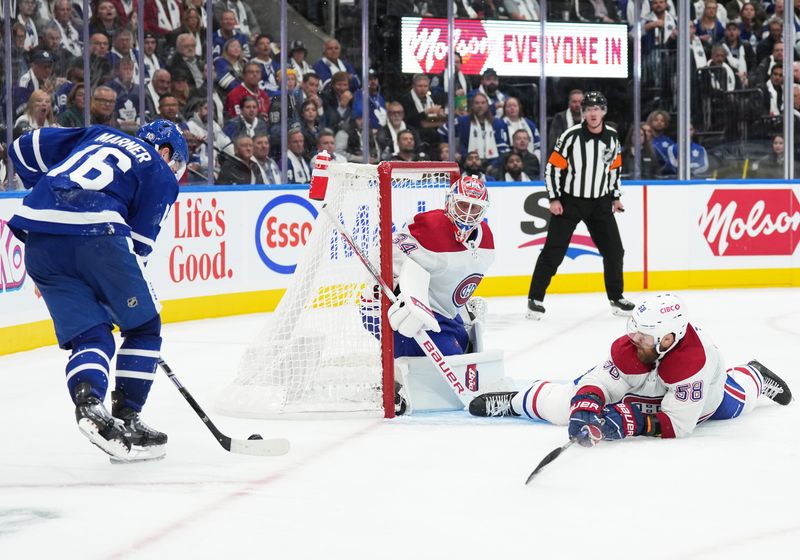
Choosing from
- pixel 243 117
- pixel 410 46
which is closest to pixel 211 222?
pixel 243 117

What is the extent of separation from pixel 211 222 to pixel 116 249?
3.58 m

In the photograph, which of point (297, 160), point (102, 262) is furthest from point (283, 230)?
point (102, 262)

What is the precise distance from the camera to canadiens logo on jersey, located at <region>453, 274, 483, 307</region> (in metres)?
4.11

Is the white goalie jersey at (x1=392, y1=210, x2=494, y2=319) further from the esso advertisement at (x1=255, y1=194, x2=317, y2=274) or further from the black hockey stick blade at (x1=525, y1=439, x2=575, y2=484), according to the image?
the esso advertisement at (x1=255, y1=194, x2=317, y2=274)

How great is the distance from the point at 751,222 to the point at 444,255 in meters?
4.88

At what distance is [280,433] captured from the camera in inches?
145

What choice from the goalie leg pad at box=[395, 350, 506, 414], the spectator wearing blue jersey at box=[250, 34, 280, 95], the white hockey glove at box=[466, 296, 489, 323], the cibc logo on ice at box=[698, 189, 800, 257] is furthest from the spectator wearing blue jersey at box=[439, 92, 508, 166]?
the goalie leg pad at box=[395, 350, 506, 414]

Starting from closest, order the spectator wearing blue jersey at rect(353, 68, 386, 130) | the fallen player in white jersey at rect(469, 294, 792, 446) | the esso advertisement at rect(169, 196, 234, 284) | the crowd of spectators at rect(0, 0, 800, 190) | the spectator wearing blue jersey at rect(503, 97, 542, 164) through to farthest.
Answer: the fallen player in white jersey at rect(469, 294, 792, 446) < the esso advertisement at rect(169, 196, 234, 284) < the crowd of spectators at rect(0, 0, 800, 190) < the spectator wearing blue jersey at rect(353, 68, 386, 130) < the spectator wearing blue jersey at rect(503, 97, 542, 164)

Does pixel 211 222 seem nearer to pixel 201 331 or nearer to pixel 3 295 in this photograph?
pixel 201 331

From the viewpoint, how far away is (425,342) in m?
3.83

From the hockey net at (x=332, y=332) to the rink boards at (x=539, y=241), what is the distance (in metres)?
2.58

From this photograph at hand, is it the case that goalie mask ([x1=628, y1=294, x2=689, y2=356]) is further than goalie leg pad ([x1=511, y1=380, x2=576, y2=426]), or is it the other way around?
goalie leg pad ([x1=511, y1=380, x2=576, y2=426])

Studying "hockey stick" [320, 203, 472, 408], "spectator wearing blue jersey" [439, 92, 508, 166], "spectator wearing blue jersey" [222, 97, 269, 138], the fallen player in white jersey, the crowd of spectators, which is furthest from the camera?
"spectator wearing blue jersey" [439, 92, 508, 166]

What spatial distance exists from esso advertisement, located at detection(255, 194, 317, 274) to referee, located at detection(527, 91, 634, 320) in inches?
56.5
